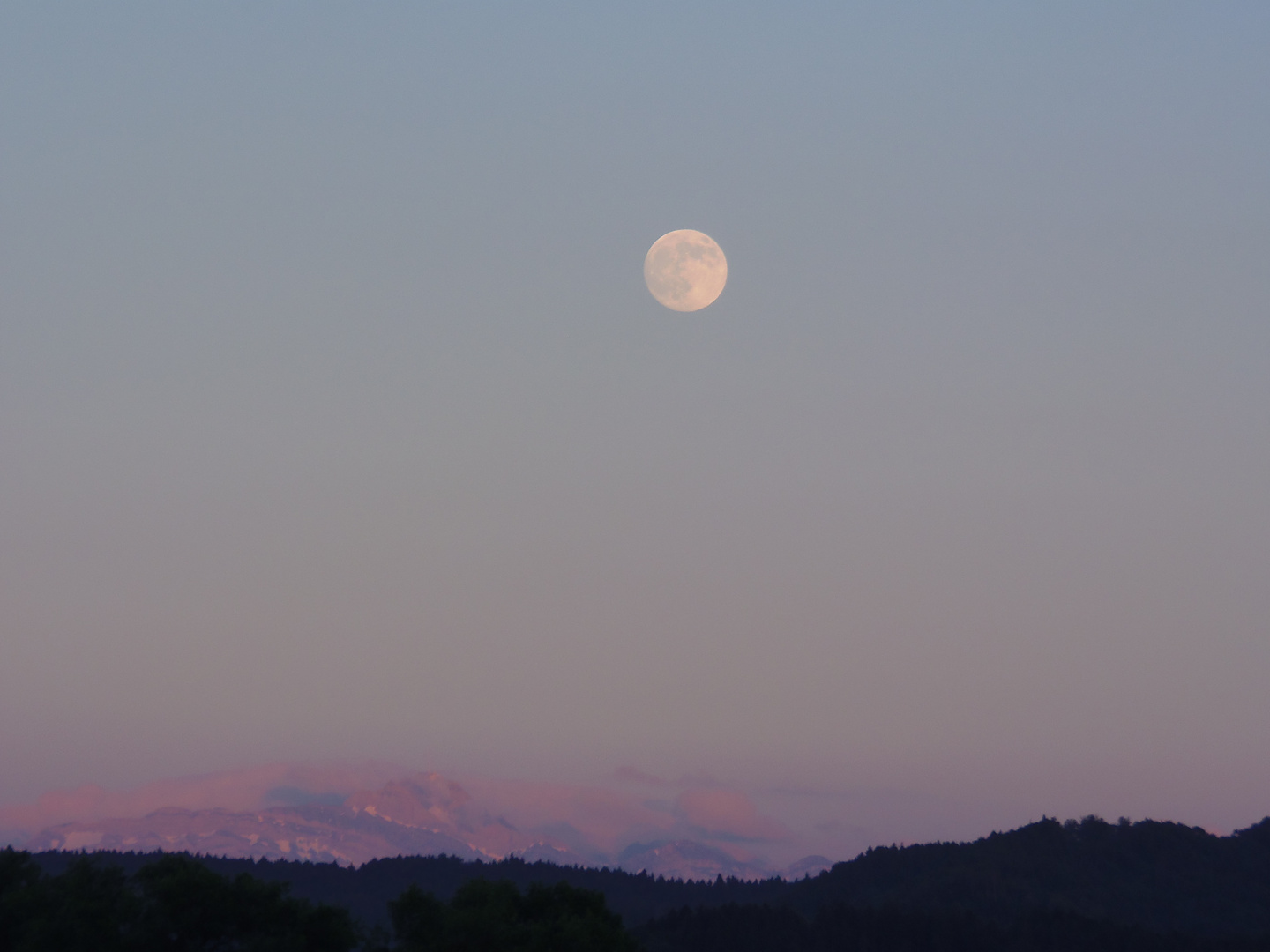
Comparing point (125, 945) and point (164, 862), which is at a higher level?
point (164, 862)

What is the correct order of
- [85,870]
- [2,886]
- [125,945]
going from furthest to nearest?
[2,886] → [85,870] → [125,945]

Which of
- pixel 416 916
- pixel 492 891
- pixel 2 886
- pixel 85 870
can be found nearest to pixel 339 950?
pixel 416 916

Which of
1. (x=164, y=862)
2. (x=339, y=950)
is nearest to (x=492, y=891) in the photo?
(x=339, y=950)

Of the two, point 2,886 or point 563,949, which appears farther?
point 2,886

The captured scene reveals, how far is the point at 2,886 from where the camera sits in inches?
3474

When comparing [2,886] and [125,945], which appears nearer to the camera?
[125,945]

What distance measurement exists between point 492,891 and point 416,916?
5302 mm

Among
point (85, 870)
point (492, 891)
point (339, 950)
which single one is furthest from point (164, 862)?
point (492, 891)

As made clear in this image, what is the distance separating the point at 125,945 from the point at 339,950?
13.1 m

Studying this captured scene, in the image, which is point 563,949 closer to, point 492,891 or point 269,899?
point 492,891

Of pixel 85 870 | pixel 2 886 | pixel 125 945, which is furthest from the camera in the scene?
pixel 2 886

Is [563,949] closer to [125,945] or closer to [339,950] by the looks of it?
[339,950]

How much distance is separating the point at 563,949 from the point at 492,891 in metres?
7.31

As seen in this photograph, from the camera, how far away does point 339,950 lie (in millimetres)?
81625
